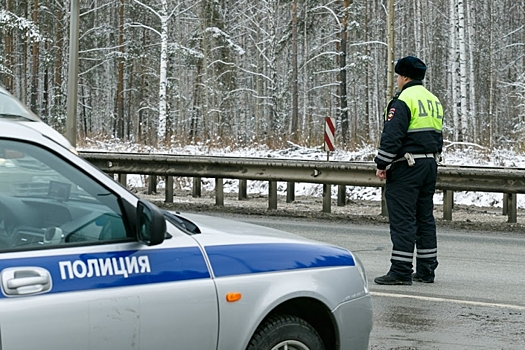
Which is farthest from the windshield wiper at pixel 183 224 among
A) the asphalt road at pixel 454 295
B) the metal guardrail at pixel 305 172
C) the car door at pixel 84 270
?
the metal guardrail at pixel 305 172

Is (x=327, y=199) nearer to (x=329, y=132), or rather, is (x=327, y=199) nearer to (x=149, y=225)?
(x=329, y=132)

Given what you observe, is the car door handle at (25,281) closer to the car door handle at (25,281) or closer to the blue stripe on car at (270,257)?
the car door handle at (25,281)

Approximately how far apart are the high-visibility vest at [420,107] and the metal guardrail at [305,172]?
5382 millimetres

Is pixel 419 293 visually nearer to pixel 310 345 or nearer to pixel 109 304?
pixel 310 345

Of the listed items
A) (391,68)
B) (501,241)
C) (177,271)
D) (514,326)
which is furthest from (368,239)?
(391,68)

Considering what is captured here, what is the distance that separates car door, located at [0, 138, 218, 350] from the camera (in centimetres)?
335

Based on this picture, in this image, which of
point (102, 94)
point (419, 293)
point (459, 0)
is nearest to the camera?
point (419, 293)

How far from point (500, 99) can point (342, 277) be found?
54.6m

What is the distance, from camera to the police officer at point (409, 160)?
7895 millimetres

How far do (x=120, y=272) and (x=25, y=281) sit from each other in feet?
1.39

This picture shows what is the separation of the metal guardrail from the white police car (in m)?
9.19

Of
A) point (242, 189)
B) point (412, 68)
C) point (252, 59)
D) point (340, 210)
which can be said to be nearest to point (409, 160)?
point (412, 68)

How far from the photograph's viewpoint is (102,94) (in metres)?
62.3

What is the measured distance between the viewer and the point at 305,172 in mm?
14367
